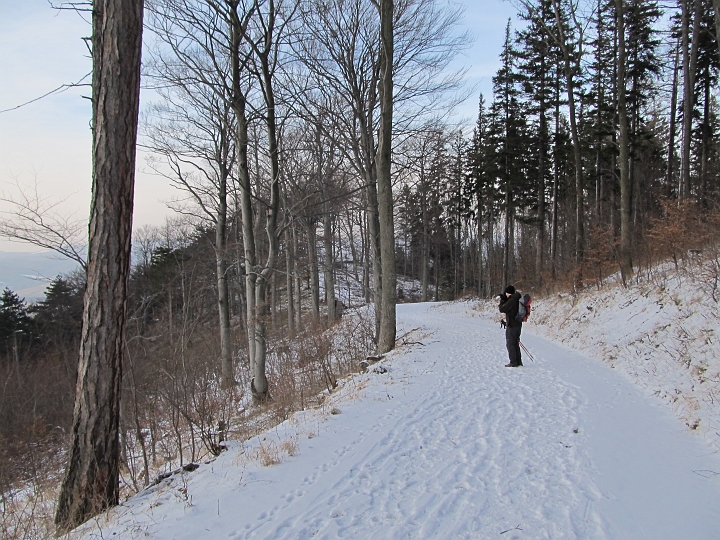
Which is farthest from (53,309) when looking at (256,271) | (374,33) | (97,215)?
(97,215)

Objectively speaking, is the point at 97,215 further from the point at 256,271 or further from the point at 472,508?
the point at 256,271

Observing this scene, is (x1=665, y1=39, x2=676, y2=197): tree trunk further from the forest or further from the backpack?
the backpack

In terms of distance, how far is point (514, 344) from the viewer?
925cm

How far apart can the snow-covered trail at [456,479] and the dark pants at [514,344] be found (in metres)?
2.52

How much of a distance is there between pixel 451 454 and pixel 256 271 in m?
7.20

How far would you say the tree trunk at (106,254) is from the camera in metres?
4.19

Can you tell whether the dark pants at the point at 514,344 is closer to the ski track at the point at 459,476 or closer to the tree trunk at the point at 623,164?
the ski track at the point at 459,476

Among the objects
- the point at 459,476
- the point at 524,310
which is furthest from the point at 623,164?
the point at 459,476

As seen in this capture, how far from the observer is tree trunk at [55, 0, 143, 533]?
4.19 m

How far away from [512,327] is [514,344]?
1.25 ft

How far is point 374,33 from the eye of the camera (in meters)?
13.5

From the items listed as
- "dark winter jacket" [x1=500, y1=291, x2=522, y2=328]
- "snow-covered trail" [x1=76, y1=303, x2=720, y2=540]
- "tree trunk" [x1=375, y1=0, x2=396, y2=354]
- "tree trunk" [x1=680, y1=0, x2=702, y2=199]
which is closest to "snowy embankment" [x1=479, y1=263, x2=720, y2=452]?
"snow-covered trail" [x1=76, y1=303, x2=720, y2=540]

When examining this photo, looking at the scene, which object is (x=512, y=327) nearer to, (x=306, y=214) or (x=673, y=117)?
(x=306, y=214)

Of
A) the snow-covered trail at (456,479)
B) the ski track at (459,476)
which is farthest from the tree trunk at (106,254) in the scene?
the ski track at (459,476)
